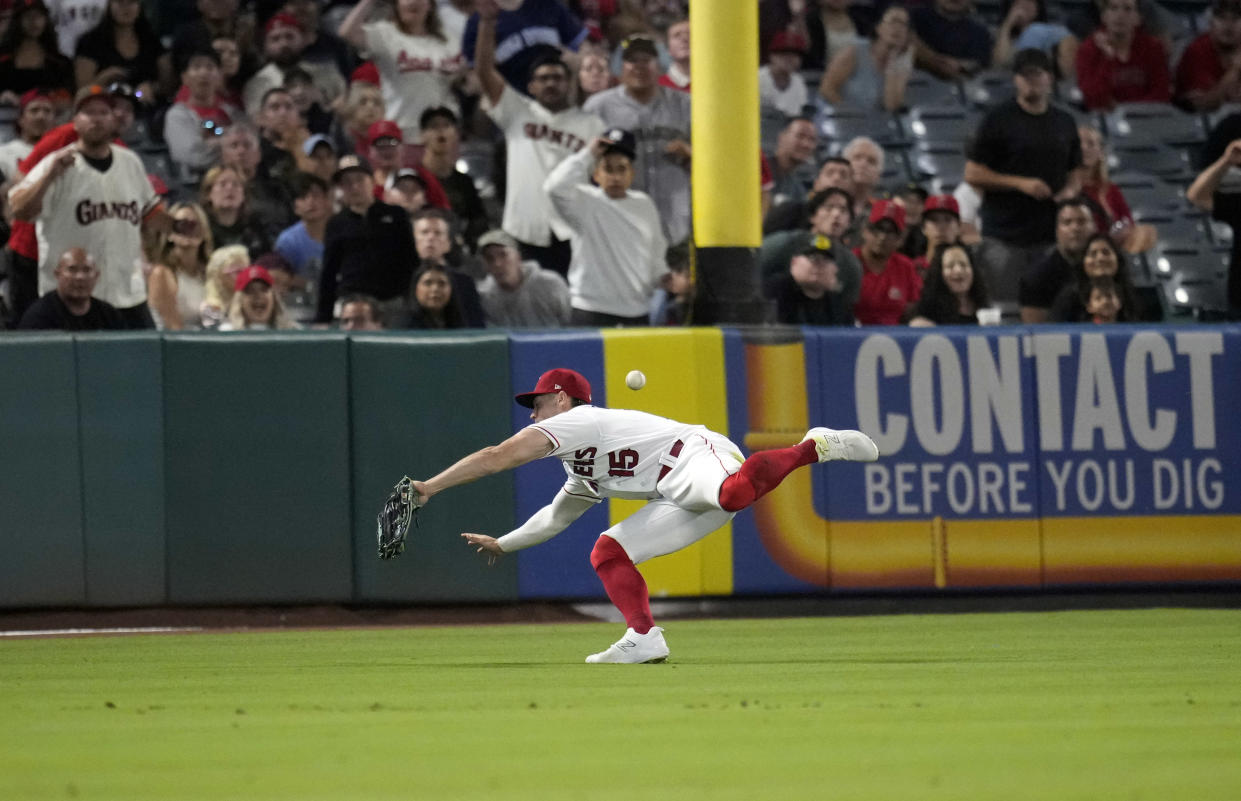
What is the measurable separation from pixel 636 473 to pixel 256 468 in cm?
380

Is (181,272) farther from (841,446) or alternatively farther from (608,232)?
(841,446)

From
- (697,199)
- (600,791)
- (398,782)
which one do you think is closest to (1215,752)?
(600,791)

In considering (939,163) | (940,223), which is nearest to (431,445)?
(940,223)

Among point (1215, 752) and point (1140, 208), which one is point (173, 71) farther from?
point (1215, 752)

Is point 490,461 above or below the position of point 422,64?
below

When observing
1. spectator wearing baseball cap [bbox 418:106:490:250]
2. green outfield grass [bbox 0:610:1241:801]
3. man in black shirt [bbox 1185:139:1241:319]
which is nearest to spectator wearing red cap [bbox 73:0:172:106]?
spectator wearing baseball cap [bbox 418:106:490:250]

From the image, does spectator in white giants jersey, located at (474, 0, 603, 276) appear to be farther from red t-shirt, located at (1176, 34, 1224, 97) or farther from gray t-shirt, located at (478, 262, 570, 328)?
red t-shirt, located at (1176, 34, 1224, 97)

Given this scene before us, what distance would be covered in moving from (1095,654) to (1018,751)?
12.3 feet

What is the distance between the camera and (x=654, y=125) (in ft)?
46.9

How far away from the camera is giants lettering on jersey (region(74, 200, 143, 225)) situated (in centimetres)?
1223

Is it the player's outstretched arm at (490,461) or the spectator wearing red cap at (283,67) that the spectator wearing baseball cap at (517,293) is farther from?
the player's outstretched arm at (490,461)

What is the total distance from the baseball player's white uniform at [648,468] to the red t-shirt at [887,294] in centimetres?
433

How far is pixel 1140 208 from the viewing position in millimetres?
17359

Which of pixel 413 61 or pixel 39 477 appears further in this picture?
pixel 413 61
